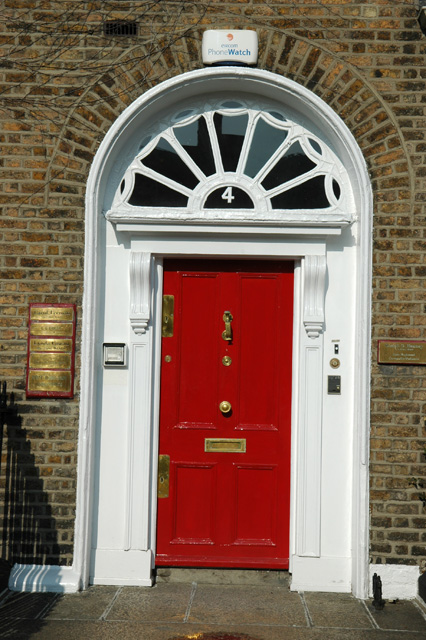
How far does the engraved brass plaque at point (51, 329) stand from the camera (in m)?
5.55

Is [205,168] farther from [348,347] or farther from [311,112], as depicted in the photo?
[348,347]

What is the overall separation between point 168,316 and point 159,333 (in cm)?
15

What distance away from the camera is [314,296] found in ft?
18.5

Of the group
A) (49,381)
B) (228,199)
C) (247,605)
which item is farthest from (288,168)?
(247,605)

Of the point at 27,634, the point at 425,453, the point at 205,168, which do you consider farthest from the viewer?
the point at 205,168

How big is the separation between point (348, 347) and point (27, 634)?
2.99m

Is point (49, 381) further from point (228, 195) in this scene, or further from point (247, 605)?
point (247, 605)

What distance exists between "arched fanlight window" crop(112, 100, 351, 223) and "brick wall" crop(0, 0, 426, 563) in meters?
0.34

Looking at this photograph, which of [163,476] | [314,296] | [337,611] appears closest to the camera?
[337,611]

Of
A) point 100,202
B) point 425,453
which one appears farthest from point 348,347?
point 100,202

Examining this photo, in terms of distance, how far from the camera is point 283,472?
572 centimetres

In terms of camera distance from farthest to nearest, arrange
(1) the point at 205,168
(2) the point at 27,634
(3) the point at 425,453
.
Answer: (1) the point at 205,168 < (3) the point at 425,453 < (2) the point at 27,634

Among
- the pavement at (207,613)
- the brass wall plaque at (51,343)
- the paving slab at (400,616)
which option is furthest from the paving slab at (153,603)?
the brass wall plaque at (51,343)

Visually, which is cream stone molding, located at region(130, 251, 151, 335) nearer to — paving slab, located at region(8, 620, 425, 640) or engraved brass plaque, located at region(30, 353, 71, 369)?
engraved brass plaque, located at region(30, 353, 71, 369)
